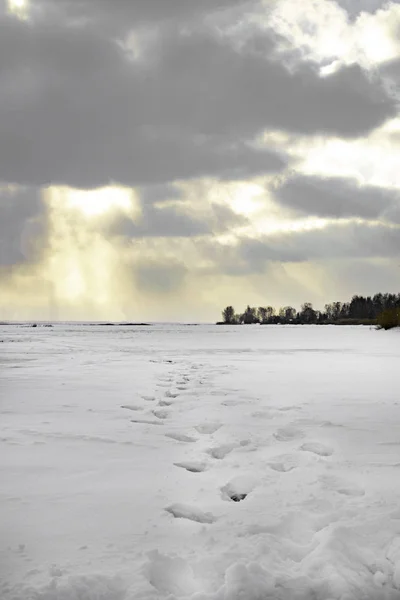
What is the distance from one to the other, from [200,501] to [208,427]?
2.20 m

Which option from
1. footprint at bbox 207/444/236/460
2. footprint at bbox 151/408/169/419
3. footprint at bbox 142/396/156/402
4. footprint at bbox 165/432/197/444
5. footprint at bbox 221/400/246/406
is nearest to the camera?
footprint at bbox 207/444/236/460

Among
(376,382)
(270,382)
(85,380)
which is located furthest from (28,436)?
(376,382)

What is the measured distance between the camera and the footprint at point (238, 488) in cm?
318

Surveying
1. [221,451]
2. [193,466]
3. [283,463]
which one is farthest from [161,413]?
[283,463]

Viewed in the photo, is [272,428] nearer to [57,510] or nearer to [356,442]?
[356,442]

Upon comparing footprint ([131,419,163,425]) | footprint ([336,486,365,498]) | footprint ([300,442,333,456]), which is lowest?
footprint ([131,419,163,425])

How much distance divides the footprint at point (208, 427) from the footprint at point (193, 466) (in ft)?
3.99

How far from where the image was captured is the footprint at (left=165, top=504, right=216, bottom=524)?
281cm

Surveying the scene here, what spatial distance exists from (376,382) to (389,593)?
7.38m

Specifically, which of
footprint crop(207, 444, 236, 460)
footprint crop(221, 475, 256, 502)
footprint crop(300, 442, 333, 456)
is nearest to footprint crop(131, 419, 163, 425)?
footprint crop(207, 444, 236, 460)

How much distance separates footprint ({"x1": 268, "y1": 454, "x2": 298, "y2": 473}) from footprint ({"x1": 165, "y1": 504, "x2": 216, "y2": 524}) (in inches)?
41.6

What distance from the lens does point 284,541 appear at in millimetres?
2523

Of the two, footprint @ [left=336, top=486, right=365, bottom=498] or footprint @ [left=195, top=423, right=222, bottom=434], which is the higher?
footprint @ [left=336, top=486, right=365, bottom=498]

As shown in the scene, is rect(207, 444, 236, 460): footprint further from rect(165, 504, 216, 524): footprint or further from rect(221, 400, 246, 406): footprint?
rect(221, 400, 246, 406): footprint
